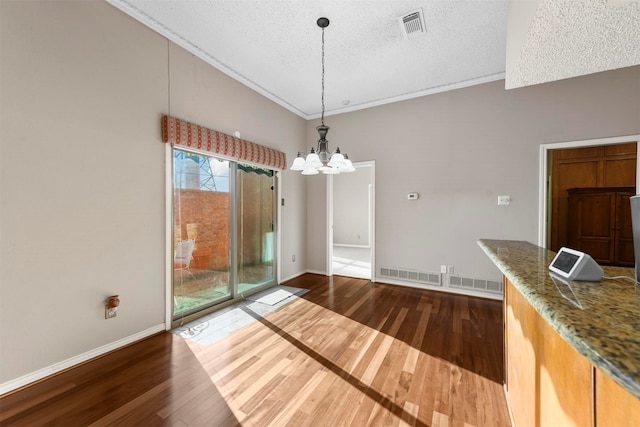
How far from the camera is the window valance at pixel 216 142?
2725mm

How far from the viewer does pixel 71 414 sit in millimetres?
1644

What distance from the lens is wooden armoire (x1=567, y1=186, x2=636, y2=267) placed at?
14.6 ft

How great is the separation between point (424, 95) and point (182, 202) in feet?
12.7

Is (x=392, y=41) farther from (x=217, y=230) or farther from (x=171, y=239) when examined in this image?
(x=171, y=239)

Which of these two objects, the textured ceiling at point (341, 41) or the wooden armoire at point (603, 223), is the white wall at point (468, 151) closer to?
the textured ceiling at point (341, 41)

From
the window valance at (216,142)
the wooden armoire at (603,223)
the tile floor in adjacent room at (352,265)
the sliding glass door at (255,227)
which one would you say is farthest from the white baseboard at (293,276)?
the wooden armoire at (603,223)

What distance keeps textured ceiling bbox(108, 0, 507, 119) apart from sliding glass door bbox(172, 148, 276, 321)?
1278mm

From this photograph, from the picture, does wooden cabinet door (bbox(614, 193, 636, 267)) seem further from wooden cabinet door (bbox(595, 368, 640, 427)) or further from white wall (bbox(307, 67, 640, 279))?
wooden cabinet door (bbox(595, 368, 640, 427))

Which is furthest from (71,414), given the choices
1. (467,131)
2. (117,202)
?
(467,131)

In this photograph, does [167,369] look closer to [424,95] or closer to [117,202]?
[117,202]

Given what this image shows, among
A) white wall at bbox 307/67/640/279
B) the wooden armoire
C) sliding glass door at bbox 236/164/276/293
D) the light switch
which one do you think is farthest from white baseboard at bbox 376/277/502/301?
the wooden armoire

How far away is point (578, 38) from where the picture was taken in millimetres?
1170

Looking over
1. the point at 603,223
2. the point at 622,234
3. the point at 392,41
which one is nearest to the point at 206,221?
the point at 392,41

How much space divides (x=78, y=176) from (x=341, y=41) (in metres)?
2.86
